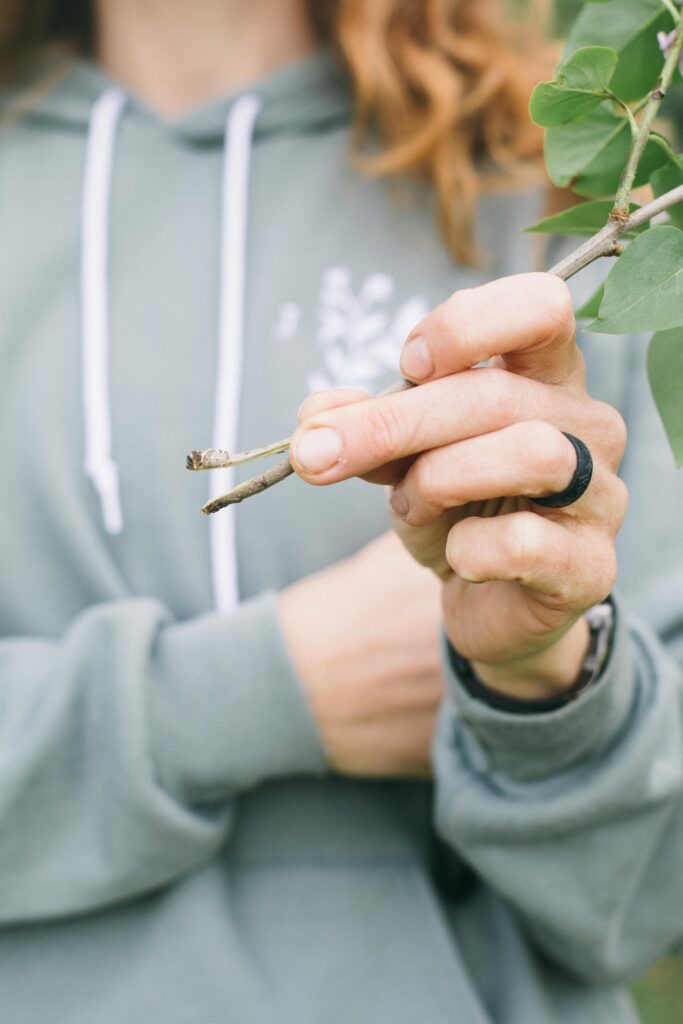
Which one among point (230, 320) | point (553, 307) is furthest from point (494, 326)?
point (230, 320)

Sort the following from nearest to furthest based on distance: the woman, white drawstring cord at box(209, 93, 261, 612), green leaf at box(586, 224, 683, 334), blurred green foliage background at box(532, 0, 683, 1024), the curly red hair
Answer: green leaf at box(586, 224, 683, 334), the woman, white drawstring cord at box(209, 93, 261, 612), the curly red hair, blurred green foliage background at box(532, 0, 683, 1024)

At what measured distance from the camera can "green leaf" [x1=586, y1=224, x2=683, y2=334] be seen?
1.09 feet

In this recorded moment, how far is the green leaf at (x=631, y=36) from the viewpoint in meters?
0.40

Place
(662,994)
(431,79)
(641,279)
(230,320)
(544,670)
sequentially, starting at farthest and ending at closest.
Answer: (662,994), (431,79), (230,320), (544,670), (641,279)

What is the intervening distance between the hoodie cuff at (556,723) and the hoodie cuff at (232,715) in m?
0.16

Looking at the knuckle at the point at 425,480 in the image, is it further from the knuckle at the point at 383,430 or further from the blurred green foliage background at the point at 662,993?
the blurred green foliage background at the point at 662,993

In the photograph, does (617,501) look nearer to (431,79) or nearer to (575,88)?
(575,88)

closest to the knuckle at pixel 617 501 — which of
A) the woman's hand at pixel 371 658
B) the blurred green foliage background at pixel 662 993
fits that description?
the woman's hand at pixel 371 658

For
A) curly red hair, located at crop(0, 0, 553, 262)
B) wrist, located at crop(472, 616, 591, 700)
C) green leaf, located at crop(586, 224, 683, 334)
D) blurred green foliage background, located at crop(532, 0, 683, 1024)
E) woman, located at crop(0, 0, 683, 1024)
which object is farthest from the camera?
blurred green foliage background, located at crop(532, 0, 683, 1024)

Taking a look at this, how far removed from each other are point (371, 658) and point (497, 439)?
402mm

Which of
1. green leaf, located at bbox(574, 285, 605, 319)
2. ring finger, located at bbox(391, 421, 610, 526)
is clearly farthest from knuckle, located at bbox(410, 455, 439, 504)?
green leaf, located at bbox(574, 285, 605, 319)

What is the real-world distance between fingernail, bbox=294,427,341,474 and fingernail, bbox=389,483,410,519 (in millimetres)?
52

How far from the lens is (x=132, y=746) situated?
0.72 meters

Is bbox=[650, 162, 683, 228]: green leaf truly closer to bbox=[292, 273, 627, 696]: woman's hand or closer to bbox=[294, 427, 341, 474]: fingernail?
bbox=[292, 273, 627, 696]: woman's hand
